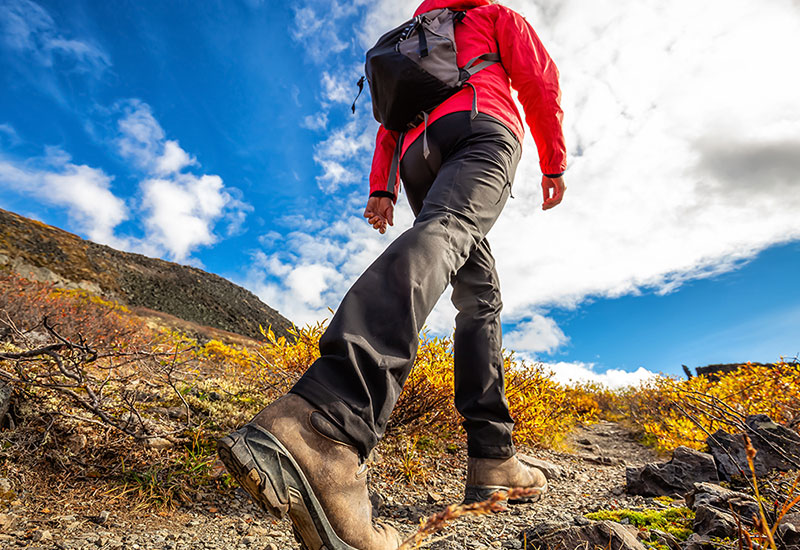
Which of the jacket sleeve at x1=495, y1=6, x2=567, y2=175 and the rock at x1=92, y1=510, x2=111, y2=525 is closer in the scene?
the rock at x1=92, y1=510, x2=111, y2=525

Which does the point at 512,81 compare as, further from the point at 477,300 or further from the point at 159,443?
the point at 159,443

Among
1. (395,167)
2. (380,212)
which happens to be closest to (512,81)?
(395,167)

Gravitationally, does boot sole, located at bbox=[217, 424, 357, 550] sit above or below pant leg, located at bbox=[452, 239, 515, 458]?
below

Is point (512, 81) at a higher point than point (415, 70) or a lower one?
higher

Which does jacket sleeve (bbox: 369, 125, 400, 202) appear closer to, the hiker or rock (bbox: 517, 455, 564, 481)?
the hiker

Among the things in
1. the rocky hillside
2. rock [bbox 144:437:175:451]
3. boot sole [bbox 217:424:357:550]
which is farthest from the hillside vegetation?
the rocky hillside

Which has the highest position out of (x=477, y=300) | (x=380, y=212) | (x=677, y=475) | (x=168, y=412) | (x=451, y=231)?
(x=380, y=212)

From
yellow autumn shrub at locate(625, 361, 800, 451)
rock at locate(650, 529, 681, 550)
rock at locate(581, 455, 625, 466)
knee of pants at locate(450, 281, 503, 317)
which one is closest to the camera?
rock at locate(650, 529, 681, 550)

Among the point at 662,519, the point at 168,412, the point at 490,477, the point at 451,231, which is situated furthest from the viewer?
the point at 168,412

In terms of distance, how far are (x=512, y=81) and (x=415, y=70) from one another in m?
0.51

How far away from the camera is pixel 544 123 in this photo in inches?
82.8

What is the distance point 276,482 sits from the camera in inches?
43.4

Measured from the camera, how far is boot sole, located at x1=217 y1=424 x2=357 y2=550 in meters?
1.08

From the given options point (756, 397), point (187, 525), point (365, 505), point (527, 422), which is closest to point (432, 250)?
point (365, 505)
